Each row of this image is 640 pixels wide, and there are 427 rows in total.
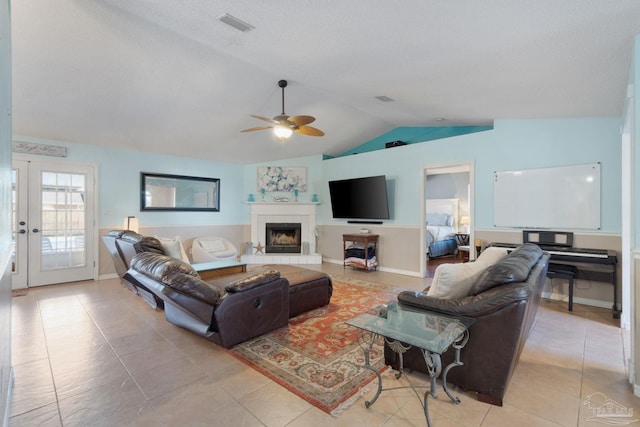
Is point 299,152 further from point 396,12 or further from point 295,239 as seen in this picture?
point 396,12

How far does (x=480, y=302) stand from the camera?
1.91 m

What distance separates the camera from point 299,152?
710cm

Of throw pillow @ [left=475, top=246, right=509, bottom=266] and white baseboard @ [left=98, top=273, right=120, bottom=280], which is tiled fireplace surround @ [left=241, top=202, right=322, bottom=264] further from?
throw pillow @ [left=475, top=246, right=509, bottom=266]

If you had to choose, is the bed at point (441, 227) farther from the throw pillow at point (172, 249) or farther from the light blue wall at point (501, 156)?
the throw pillow at point (172, 249)

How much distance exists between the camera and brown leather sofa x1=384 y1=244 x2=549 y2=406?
182 cm

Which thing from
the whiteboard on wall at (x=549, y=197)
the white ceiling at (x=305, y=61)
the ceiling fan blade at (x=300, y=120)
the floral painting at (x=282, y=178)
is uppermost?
the white ceiling at (x=305, y=61)

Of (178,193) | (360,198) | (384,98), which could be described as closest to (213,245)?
(178,193)

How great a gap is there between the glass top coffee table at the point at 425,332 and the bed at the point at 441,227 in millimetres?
5640

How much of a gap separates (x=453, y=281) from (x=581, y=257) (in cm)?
268

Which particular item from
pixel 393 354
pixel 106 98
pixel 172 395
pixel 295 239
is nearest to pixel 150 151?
pixel 106 98

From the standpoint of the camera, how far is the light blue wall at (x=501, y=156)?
12.7 ft

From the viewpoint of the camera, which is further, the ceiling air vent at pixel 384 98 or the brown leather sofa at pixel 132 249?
the ceiling air vent at pixel 384 98

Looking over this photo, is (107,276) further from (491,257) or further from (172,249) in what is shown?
(491,257)

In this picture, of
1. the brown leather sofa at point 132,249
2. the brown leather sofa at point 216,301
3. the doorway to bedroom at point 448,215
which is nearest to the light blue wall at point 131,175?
the brown leather sofa at point 132,249
